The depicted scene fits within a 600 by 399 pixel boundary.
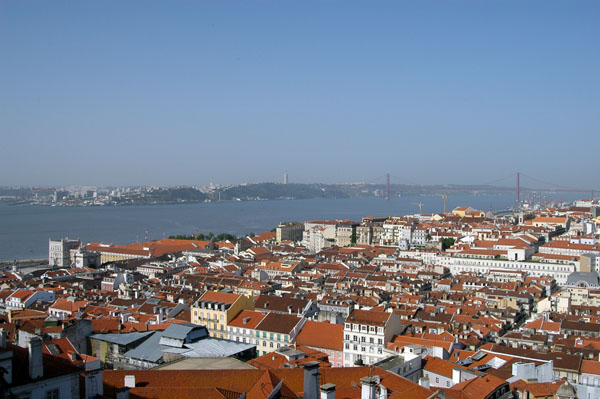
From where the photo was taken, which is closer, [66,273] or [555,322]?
[555,322]

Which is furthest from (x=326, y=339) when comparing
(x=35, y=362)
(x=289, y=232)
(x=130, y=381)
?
(x=289, y=232)

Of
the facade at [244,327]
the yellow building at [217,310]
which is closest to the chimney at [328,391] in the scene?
the facade at [244,327]

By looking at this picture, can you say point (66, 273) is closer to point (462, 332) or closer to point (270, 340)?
point (270, 340)

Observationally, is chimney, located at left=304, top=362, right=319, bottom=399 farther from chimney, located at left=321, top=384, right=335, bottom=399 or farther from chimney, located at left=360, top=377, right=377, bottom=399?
chimney, located at left=360, top=377, right=377, bottom=399

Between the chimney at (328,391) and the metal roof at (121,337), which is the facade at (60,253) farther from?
the chimney at (328,391)

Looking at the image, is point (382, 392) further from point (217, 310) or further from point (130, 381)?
point (217, 310)

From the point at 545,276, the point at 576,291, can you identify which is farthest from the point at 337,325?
the point at 545,276
